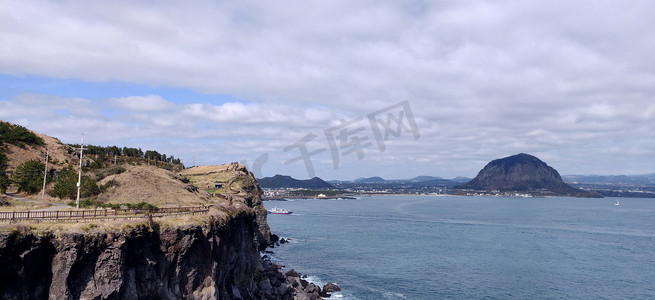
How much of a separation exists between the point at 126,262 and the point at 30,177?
128ft

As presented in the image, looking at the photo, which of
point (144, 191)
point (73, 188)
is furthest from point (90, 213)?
point (73, 188)

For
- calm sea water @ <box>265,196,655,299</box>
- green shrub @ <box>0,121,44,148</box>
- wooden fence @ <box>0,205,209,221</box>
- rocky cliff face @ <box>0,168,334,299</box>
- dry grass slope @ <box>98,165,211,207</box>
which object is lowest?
calm sea water @ <box>265,196,655,299</box>

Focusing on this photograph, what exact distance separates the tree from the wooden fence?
2537 centimetres

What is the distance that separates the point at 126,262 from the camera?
33.0 meters

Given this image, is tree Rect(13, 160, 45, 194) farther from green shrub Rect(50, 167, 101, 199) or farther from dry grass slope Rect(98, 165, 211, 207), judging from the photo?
dry grass slope Rect(98, 165, 211, 207)

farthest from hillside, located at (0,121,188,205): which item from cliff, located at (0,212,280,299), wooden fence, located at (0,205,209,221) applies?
cliff, located at (0,212,280,299)

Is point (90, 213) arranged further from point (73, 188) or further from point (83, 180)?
point (73, 188)

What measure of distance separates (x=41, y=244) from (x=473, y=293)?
187 ft

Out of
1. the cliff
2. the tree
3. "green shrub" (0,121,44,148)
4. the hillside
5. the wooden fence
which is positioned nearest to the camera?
the cliff

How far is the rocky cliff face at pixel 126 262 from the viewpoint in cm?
2816

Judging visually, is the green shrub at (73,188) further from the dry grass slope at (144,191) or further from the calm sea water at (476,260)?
the calm sea water at (476,260)

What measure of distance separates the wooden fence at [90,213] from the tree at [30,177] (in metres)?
25.4

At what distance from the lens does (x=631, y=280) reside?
73.3m

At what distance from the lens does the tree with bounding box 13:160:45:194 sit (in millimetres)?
57750
